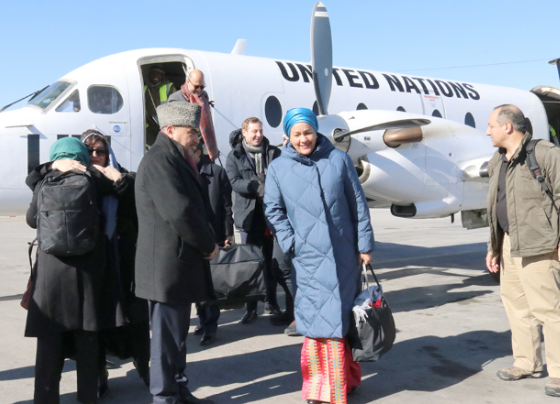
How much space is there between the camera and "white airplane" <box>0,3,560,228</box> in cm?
678

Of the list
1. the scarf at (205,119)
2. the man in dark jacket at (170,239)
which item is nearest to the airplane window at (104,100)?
the scarf at (205,119)

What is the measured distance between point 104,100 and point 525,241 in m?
5.43

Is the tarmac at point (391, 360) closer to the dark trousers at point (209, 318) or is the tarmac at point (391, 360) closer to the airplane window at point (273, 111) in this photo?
the dark trousers at point (209, 318)

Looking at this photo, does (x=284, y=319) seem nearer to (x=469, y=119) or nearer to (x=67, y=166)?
(x=67, y=166)

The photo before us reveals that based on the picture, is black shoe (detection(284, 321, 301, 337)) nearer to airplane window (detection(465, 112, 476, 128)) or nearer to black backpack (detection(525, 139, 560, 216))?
black backpack (detection(525, 139, 560, 216))

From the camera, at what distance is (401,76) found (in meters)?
9.85

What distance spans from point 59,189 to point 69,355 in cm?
112

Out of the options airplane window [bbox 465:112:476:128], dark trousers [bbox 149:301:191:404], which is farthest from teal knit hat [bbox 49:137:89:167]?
airplane window [bbox 465:112:476:128]

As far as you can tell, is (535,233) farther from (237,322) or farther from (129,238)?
(237,322)

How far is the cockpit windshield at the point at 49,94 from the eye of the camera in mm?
6992

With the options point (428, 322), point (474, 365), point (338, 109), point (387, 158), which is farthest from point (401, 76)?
point (474, 365)

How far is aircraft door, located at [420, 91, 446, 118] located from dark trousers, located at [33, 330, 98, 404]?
770 cm

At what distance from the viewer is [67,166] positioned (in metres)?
3.39

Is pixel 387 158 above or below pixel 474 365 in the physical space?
above
